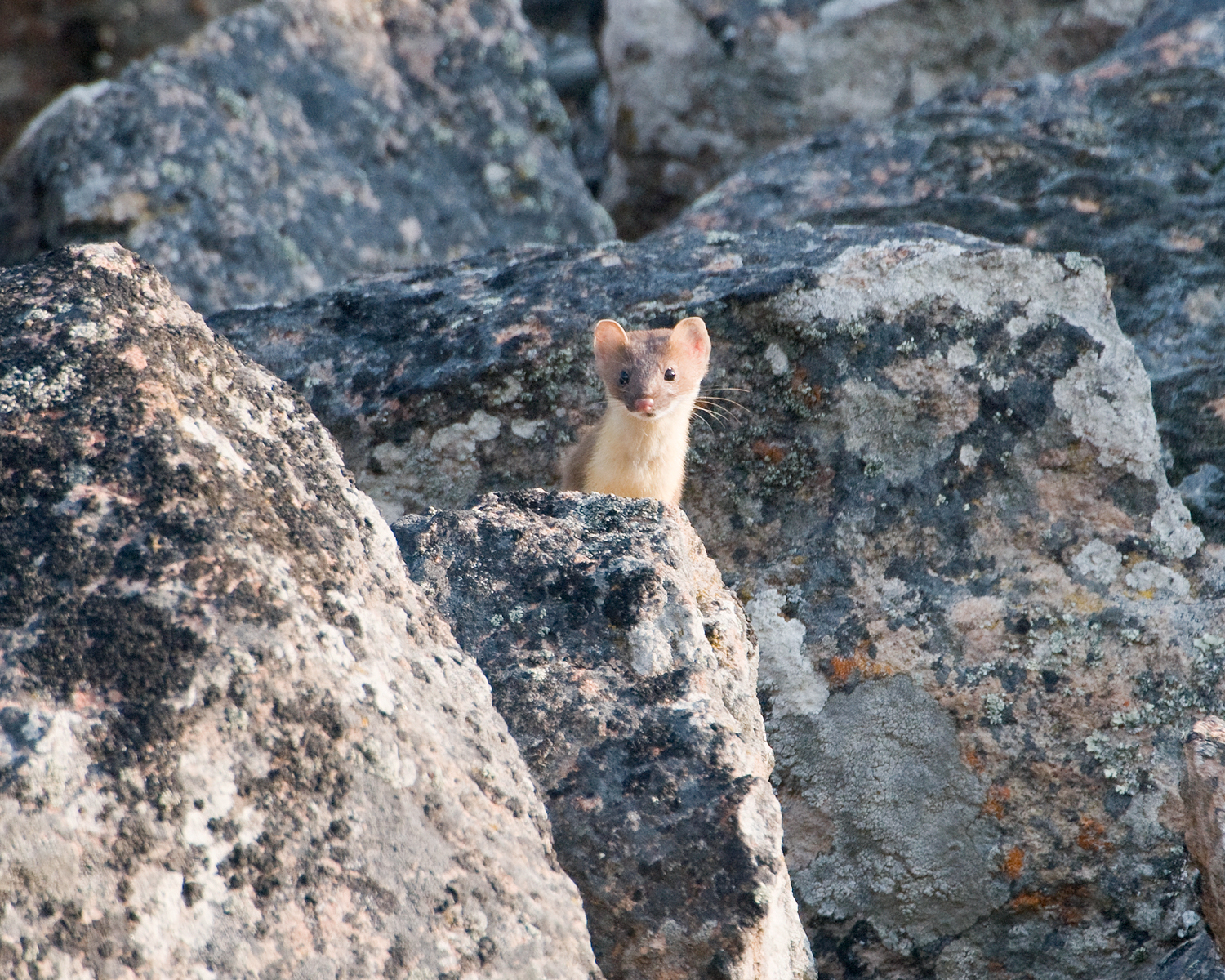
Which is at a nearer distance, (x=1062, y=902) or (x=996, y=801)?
(x=1062, y=902)

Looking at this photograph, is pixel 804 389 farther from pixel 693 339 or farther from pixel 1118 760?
pixel 1118 760

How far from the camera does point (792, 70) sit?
9.78 meters

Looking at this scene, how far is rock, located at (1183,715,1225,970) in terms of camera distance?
126 inches

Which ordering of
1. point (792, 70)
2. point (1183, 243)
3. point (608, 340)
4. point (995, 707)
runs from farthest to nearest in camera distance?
point (792, 70)
point (1183, 243)
point (608, 340)
point (995, 707)

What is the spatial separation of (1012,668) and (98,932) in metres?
3.39

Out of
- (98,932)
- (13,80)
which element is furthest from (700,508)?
(13,80)

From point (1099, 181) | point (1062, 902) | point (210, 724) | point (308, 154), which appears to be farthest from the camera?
point (308, 154)

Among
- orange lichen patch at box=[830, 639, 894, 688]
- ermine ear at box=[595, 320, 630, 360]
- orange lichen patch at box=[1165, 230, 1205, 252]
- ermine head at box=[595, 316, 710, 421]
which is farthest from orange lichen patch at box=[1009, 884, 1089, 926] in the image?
orange lichen patch at box=[1165, 230, 1205, 252]

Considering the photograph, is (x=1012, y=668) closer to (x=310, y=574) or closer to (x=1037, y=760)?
(x=1037, y=760)

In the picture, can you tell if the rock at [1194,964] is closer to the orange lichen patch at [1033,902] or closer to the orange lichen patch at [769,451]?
the orange lichen patch at [1033,902]

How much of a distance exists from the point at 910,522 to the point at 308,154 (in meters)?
4.93

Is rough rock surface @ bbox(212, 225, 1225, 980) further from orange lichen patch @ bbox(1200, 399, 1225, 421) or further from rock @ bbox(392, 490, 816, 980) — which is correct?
rock @ bbox(392, 490, 816, 980)

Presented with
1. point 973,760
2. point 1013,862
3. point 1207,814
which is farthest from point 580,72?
point 1207,814

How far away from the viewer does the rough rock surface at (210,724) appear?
2.24m
